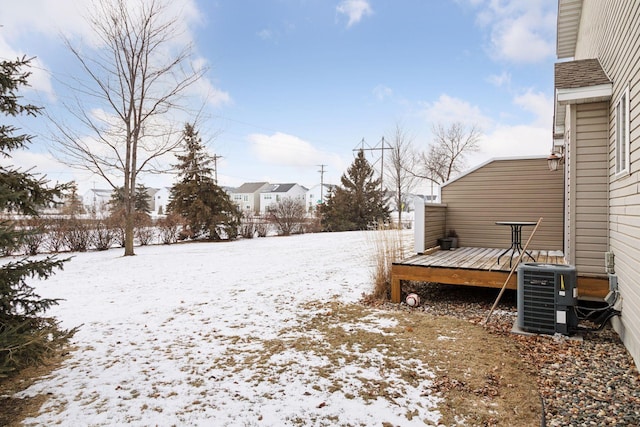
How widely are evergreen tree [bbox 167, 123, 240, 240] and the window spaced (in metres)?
13.5

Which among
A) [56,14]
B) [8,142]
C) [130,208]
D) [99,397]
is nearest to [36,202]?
[8,142]

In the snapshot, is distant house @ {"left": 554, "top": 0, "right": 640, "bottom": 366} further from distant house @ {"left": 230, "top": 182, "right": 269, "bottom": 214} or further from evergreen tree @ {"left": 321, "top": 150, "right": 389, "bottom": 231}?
distant house @ {"left": 230, "top": 182, "right": 269, "bottom": 214}

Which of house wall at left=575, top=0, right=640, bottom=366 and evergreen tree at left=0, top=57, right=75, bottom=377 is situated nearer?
evergreen tree at left=0, top=57, right=75, bottom=377

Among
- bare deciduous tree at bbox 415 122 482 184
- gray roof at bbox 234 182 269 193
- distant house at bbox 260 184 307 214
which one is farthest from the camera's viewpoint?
gray roof at bbox 234 182 269 193

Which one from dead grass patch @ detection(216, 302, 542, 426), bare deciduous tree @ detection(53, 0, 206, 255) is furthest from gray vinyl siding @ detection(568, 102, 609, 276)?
bare deciduous tree @ detection(53, 0, 206, 255)

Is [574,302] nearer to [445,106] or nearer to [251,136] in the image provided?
A: [445,106]

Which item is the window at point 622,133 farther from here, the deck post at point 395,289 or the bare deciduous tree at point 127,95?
the bare deciduous tree at point 127,95

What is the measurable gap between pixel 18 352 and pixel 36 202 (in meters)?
1.03

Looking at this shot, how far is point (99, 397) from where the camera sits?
8.05 feet

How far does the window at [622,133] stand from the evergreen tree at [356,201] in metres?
17.4

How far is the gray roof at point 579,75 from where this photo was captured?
Result: 13.0ft

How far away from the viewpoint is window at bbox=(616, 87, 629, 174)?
312 cm

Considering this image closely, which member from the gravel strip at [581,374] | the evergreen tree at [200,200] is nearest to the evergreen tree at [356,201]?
the evergreen tree at [200,200]

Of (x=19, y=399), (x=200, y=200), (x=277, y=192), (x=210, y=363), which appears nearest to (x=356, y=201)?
(x=200, y=200)
